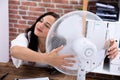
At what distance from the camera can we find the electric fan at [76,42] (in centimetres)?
108

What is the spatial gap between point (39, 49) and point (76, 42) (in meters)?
1.05

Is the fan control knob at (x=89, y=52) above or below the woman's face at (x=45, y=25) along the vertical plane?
below

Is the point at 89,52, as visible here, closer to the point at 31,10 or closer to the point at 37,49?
the point at 37,49

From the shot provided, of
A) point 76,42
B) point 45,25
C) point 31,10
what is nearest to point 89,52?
point 76,42

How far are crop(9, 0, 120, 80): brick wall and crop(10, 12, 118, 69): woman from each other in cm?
60

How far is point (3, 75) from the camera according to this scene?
1.84 metres

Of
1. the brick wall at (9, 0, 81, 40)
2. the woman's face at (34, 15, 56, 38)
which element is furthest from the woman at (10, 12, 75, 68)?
the brick wall at (9, 0, 81, 40)

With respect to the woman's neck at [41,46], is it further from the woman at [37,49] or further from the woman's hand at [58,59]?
the woman's hand at [58,59]

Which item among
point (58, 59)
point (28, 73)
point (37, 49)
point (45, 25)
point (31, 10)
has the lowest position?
point (28, 73)

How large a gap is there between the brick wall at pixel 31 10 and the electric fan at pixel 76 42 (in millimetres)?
1399

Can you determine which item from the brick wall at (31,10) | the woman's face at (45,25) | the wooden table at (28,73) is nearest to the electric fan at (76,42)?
the woman's face at (45,25)

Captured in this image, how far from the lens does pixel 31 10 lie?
2678mm

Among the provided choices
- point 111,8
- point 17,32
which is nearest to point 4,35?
point 17,32

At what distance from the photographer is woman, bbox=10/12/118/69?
3.81ft
